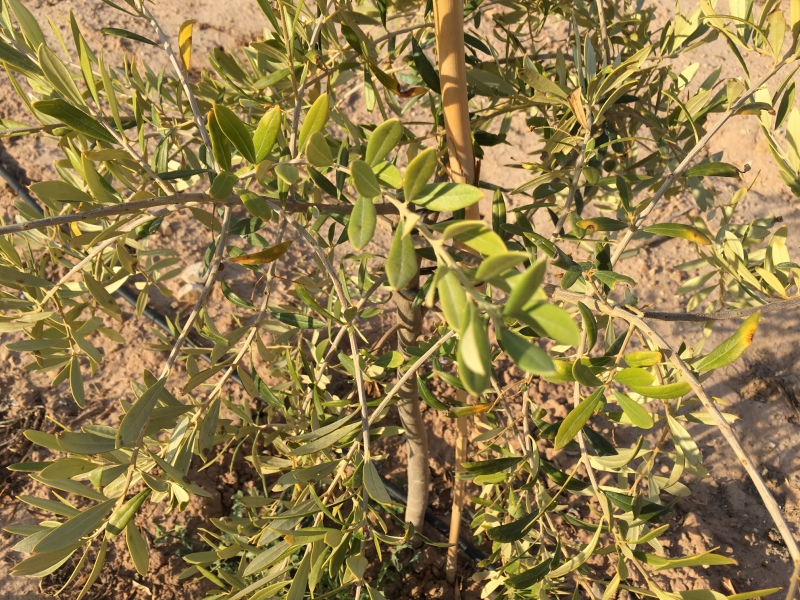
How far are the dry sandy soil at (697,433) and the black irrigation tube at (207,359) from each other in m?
0.06

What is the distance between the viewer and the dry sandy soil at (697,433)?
1.70 m

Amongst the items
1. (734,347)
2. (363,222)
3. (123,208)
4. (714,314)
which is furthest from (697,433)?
(123,208)

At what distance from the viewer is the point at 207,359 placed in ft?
6.55

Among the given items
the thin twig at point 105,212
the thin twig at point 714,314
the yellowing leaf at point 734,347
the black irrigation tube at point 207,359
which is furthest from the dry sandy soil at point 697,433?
the thin twig at point 105,212

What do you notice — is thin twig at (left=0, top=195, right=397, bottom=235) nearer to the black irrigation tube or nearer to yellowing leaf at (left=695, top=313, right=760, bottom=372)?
yellowing leaf at (left=695, top=313, right=760, bottom=372)

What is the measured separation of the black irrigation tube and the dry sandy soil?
58 millimetres

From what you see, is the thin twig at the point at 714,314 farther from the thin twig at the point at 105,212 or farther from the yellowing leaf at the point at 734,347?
the thin twig at the point at 105,212

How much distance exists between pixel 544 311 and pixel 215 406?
0.58 meters

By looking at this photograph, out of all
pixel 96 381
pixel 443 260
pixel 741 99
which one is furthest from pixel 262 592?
pixel 96 381

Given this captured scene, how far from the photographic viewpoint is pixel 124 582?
1.66 metres

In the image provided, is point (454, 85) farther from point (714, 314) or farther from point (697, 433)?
point (697, 433)

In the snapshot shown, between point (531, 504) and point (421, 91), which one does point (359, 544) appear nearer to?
point (531, 504)

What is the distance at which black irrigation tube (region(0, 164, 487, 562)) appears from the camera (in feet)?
5.49

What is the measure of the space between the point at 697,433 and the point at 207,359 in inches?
64.7
